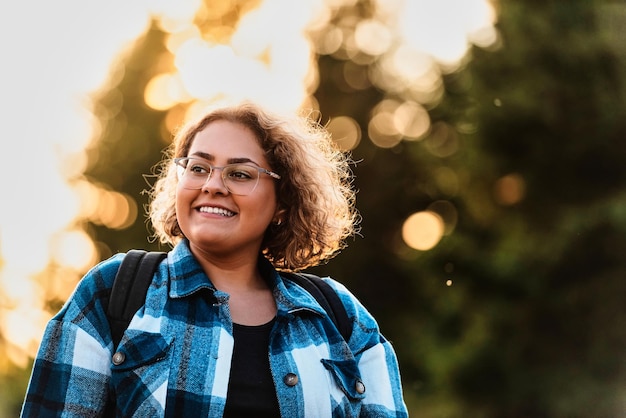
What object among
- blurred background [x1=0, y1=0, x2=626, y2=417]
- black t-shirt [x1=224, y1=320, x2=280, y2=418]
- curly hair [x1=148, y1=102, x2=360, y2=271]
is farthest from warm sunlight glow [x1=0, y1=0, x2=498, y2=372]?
black t-shirt [x1=224, y1=320, x2=280, y2=418]

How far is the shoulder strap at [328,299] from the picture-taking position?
3.05 metres

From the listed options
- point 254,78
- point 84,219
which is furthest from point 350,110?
point 84,219

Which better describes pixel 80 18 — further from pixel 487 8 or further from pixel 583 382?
pixel 583 382

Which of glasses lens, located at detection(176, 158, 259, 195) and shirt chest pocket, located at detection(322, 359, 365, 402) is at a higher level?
glasses lens, located at detection(176, 158, 259, 195)

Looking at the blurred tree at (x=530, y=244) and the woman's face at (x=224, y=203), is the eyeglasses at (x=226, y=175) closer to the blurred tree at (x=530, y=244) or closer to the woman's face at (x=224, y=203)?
the woman's face at (x=224, y=203)

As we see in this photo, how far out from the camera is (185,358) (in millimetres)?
2639

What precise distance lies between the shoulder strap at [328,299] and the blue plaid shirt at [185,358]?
0.14 ft

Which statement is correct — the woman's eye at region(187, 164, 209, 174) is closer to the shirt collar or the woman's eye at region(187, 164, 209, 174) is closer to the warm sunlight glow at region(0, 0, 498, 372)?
the shirt collar

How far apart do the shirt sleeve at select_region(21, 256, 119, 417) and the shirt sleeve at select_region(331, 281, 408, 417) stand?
833 millimetres

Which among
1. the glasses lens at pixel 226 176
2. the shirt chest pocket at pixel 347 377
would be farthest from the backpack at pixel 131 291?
the glasses lens at pixel 226 176

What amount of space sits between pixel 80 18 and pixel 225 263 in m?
12.2

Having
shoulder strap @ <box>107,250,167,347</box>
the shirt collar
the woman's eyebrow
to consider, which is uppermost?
the woman's eyebrow

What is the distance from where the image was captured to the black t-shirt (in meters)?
2.65

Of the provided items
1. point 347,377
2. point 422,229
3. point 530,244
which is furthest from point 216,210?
point 422,229
